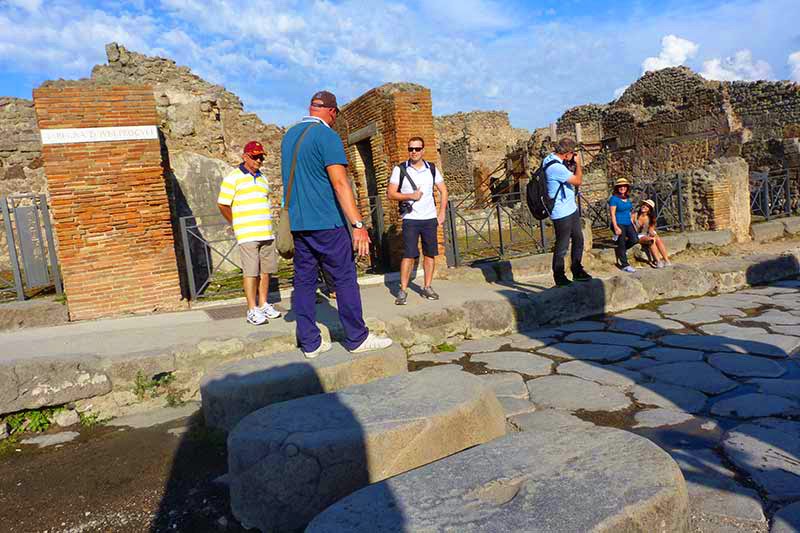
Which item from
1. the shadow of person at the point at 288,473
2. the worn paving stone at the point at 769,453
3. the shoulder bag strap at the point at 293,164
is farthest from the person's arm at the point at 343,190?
the worn paving stone at the point at 769,453

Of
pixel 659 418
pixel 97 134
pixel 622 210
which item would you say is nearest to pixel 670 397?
pixel 659 418

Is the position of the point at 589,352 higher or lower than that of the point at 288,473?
lower

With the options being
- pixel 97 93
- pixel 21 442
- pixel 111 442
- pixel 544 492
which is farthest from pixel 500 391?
pixel 97 93

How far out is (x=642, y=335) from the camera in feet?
14.0

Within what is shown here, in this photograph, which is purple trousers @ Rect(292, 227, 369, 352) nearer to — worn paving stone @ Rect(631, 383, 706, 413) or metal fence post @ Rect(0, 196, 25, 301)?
worn paving stone @ Rect(631, 383, 706, 413)

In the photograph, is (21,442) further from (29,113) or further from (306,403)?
(29,113)

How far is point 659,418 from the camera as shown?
266 centimetres

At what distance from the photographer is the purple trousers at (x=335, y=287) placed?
323cm

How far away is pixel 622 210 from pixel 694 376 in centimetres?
473

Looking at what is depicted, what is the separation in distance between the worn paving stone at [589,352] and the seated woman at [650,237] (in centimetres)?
408

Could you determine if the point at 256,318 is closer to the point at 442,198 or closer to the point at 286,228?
the point at 286,228

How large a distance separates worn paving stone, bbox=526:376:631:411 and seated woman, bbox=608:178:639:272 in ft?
15.1

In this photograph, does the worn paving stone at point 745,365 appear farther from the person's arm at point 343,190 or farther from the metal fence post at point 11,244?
the metal fence post at point 11,244

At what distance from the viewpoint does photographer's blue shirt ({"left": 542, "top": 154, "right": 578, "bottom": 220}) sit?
17.3 feet
